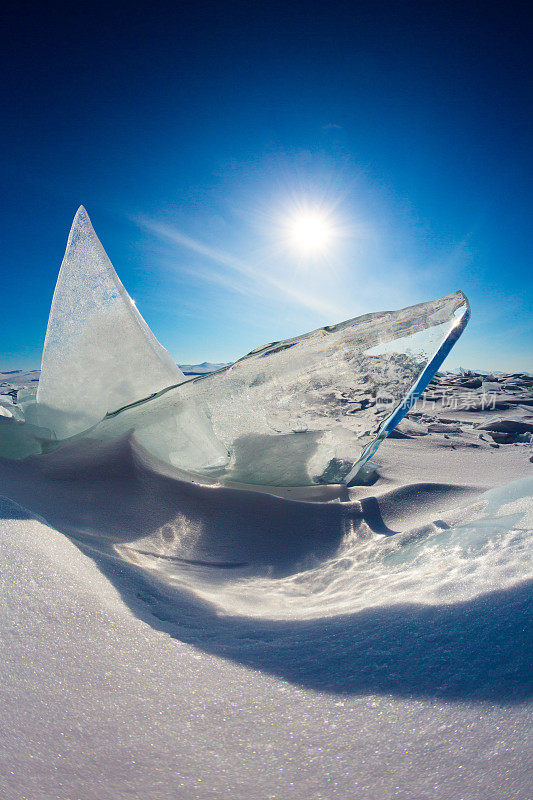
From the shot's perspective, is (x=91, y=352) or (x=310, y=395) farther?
(x=91, y=352)

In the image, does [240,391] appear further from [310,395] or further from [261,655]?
[261,655]

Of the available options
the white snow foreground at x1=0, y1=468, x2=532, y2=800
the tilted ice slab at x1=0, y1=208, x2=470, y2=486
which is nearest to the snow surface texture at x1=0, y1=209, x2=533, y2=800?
the white snow foreground at x1=0, y1=468, x2=532, y2=800

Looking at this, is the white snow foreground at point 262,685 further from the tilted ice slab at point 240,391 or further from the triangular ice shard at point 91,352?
the triangular ice shard at point 91,352

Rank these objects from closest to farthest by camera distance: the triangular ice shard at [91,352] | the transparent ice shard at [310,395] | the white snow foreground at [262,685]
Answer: the white snow foreground at [262,685], the transparent ice shard at [310,395], the triangular ice shard at [91,352]

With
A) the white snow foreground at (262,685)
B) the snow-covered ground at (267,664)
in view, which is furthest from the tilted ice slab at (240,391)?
the white snow foreground at (262,685)

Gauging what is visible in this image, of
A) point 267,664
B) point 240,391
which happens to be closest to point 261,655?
point 267,664

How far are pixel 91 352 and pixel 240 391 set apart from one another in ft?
3.66

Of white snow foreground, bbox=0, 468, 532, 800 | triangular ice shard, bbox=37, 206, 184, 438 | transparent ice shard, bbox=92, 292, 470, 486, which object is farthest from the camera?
triangular ice shard, bbox=37, 206, 184, 438

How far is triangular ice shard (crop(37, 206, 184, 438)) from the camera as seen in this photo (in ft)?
8.13

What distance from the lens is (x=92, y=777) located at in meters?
0.51

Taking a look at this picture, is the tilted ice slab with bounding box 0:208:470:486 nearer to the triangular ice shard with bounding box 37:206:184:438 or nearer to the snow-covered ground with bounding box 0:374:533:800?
the triangular ice shard with bounding box 37:206:184:438

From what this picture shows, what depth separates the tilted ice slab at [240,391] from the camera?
213 cm

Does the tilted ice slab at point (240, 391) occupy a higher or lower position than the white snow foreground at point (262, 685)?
higher

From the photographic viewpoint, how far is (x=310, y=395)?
2.21m
